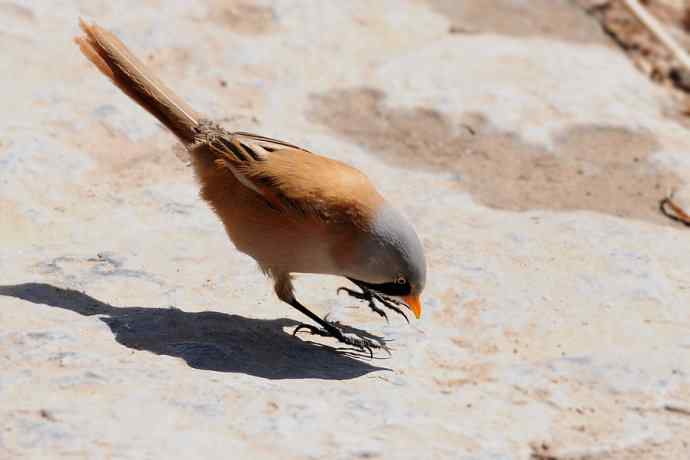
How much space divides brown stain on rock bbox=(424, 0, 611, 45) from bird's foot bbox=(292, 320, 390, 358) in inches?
176

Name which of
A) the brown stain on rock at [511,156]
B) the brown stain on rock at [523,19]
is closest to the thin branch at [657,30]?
the brown stain on rock at [523,19]

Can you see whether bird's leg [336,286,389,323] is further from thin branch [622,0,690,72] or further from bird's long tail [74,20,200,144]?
thin branch [622,0,690,72]

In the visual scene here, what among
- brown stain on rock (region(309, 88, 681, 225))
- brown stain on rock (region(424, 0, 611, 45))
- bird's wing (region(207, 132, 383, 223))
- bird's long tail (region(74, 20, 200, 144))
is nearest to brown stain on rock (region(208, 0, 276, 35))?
brown stain on rock (region(309, 88, 681, 225))

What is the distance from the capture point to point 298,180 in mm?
4715

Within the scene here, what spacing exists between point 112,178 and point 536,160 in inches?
113

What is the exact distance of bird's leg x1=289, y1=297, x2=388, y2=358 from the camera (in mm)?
4895

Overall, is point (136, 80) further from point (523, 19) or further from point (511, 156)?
point (523, 19)

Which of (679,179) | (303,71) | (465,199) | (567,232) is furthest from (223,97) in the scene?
(679,179)

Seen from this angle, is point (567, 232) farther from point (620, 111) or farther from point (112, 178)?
point (112, 178)

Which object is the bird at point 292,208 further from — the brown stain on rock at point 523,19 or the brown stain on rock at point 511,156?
the brown stain on rock at point 523,19

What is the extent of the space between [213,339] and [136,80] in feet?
4.66

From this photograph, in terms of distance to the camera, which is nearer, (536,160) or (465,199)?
(465,199)

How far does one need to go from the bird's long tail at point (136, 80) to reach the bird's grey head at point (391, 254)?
116 centimetres

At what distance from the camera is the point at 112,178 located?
6.18 meters
